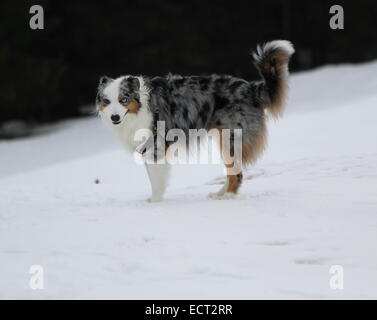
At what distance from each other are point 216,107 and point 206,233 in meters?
1.84

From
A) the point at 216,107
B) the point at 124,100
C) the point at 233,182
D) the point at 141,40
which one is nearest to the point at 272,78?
the point at 216,107

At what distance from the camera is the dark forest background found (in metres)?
17.5

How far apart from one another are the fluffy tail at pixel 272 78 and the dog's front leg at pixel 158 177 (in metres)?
1.18

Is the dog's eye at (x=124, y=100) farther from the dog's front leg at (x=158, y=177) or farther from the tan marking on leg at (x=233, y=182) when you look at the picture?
the tan marking on leg at (x=233, y=182)

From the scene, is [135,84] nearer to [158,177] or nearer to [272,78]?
[158,177]

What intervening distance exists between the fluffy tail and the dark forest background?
11.7 m

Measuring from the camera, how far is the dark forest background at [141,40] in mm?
17500

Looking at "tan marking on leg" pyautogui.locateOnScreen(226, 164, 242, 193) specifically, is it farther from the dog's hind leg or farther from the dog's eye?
the dog's eye

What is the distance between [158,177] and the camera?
6.28 metres

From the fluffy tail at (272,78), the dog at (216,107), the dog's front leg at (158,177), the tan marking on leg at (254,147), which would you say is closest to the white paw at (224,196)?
the dog at (216,107)

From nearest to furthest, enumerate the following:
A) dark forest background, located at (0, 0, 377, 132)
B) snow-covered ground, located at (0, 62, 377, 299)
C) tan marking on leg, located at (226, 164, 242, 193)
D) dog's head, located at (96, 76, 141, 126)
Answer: snow-covered ground, located at (0, 62, 377, 299) → dog's head, located at (96, 76, 141, 126) → tan marking on leg, located at (226, 164, 242, 193) → dark forest background, located at (0, 0, 377, 132)

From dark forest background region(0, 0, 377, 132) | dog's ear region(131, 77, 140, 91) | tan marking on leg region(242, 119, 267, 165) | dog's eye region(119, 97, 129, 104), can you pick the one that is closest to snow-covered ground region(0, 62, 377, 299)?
tan marking on leg region(242, 119, 267, 165)

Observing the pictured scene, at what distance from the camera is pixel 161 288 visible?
12.3ft
